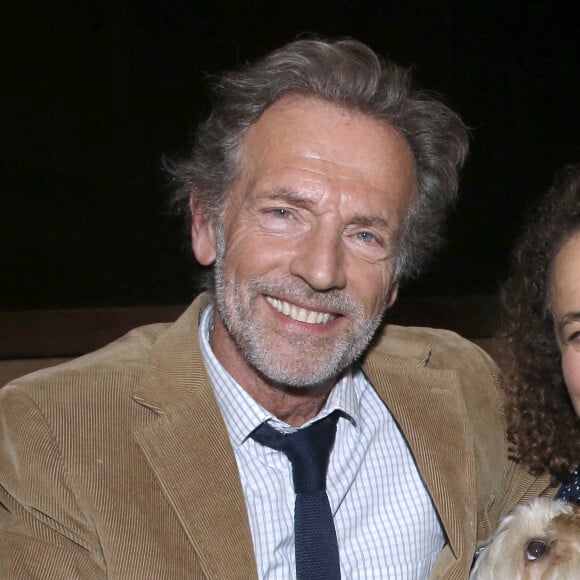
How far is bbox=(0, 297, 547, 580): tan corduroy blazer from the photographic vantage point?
2.04 meters

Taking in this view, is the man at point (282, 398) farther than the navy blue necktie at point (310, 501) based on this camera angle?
No

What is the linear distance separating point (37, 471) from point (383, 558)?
92cm

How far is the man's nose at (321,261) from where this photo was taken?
7.43 feet

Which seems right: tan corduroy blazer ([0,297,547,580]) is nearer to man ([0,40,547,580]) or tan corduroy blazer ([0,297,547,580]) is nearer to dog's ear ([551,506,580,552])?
man ([0,40,547,580])

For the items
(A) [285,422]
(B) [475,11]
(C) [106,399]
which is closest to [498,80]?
(B) [475,11]

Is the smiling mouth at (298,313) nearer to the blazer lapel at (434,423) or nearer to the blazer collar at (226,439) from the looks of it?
the blazer collar at (226,439)

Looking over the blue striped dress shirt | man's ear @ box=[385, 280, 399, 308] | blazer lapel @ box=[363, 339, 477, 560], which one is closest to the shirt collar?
the blue striped dress shirt

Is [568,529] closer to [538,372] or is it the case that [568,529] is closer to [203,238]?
[538,372]

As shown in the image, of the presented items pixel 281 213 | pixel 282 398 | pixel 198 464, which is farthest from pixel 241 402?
pixel 281 213

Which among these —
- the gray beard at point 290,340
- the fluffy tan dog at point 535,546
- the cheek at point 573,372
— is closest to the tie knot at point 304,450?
the gray beard at point 290,340

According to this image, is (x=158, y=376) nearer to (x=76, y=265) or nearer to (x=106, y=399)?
(x=106, y=399)

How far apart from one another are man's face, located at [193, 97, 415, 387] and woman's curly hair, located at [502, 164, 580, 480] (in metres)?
0.44

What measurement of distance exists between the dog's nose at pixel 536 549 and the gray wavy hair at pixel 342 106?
817 millimetres

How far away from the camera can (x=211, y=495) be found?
2170 millimetres
